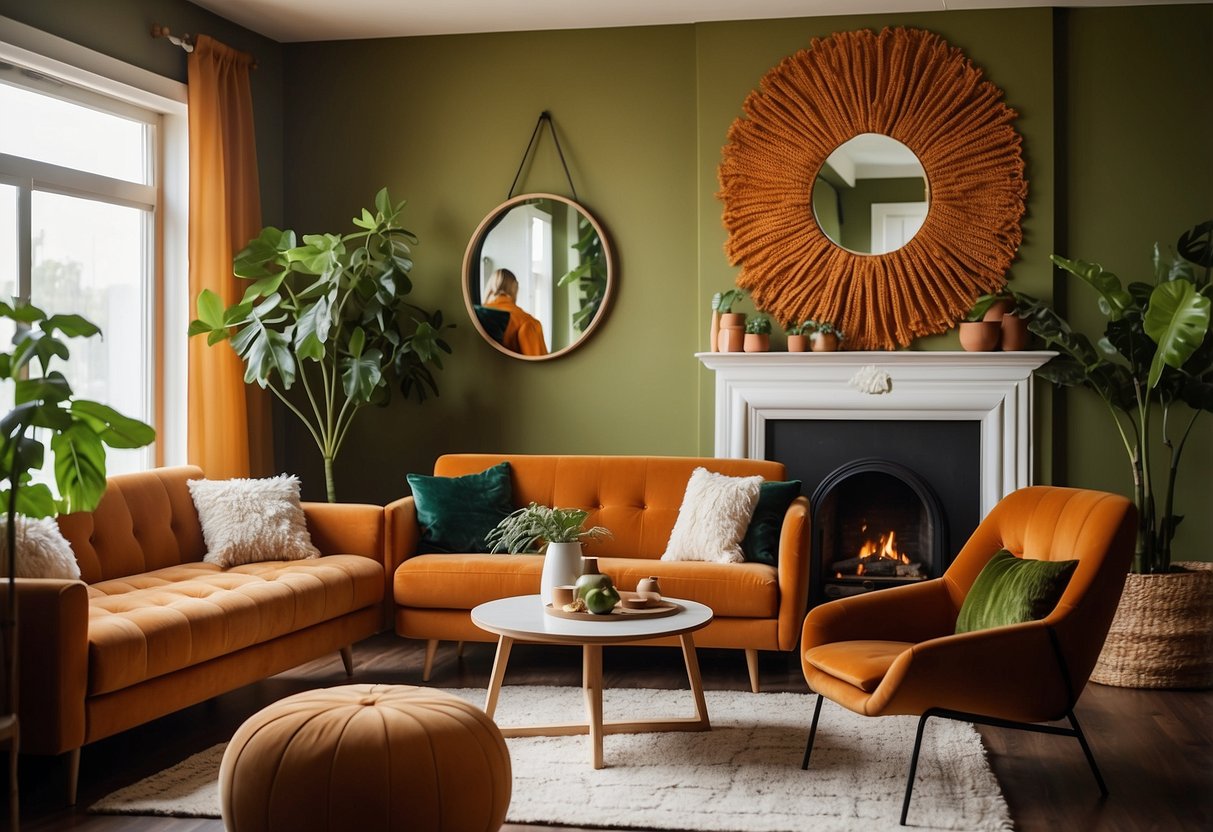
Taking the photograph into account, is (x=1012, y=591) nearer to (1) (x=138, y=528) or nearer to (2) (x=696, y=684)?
(2) (x=696, y=684)

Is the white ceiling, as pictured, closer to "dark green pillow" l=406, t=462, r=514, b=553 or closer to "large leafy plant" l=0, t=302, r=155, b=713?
"dark green pillow" l=406, t=462, r=514, b=553

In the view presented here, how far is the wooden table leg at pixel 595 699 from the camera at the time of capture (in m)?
3.41

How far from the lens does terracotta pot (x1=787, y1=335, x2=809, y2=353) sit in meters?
5.27

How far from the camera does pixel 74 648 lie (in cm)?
306

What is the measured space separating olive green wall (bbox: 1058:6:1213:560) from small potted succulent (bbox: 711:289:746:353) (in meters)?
1.38

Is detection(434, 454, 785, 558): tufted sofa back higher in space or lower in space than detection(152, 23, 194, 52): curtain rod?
lower

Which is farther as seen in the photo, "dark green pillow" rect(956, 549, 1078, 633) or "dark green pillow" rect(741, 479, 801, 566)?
"dark green pillow" rect(741, 479, 801, 566)

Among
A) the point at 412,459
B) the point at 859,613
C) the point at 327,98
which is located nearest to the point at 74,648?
the point at 859,613

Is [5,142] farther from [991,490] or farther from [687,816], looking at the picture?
[991,490]

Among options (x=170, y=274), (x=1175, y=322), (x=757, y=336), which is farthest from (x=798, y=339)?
(x=170, y=274)

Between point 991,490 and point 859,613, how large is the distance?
6.26ft

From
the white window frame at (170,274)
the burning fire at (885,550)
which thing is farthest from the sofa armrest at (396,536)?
the burning fire at (885,550)

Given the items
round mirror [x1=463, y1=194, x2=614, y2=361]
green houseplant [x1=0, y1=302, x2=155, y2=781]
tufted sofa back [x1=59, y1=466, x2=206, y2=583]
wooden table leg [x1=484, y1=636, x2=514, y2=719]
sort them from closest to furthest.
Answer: green houseplant [x1=0, y1=302, x2=155, y2=781]
wooden table leg [x1=484, y1=636, x2=514, y2=719]
tufted sofa back [x1=59, y1=466, x2=206, y2=583]
round mirror [x1=463, y1=194, x2=614, y2=361]

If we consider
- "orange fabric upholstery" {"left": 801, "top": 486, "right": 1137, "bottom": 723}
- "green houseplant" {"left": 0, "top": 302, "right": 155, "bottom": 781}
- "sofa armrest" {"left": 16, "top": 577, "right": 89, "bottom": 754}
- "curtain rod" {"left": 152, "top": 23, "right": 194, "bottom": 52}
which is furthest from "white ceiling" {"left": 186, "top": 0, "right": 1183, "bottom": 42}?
"sofa armrest" {"left": 16, "top": 577, "right": 89, "bottom": 754}
